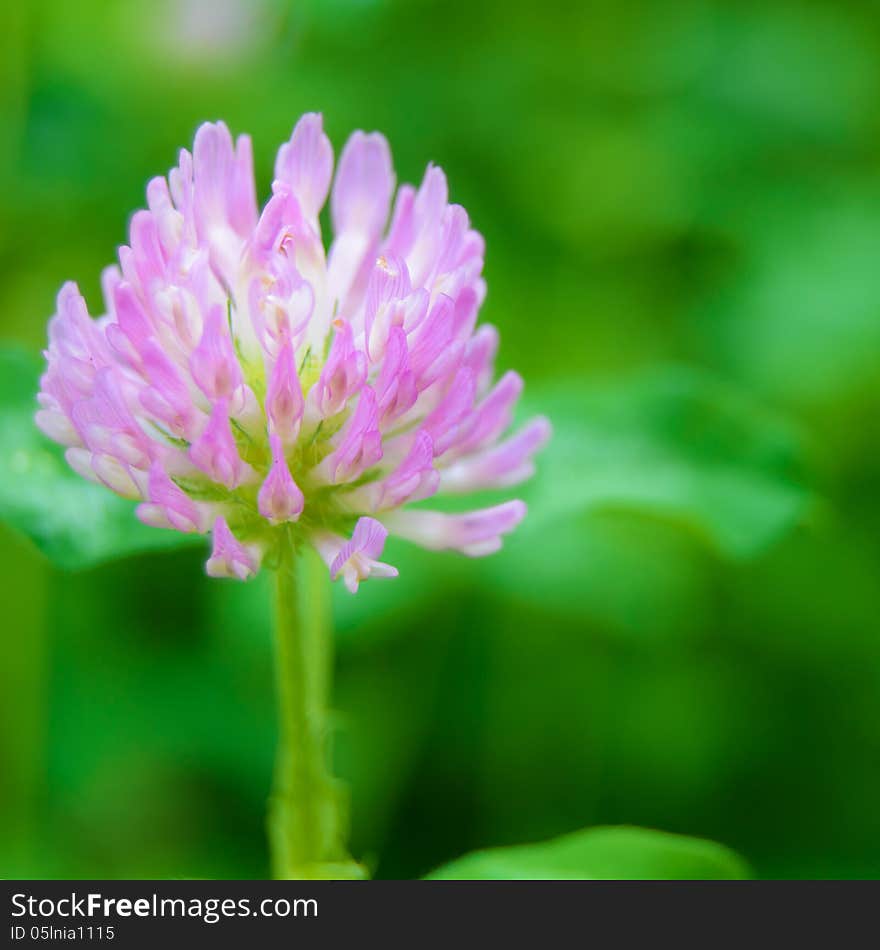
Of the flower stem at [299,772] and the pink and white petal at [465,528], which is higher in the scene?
the pink and white petal at [465,528]

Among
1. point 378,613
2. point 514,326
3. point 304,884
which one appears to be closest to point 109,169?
point 514,326

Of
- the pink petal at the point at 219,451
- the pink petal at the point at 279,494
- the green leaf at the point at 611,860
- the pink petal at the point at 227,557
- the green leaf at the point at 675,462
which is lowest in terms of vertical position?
the green leaf at the point at 611,860

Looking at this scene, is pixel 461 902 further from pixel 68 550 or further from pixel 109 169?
pixel 109 169

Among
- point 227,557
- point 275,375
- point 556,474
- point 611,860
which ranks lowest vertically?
point 611,860

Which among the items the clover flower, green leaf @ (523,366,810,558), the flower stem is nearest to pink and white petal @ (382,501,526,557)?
the clover flower

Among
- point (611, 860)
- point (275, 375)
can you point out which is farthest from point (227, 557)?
point (611, 860)

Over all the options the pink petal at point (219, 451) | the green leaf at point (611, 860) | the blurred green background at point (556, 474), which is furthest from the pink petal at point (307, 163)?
the green leaf at point (611, 860)

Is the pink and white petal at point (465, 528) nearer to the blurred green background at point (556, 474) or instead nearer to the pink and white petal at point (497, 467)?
the pink and white petal at point (497, 467)

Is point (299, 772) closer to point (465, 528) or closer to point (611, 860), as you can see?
point (465, 528)
